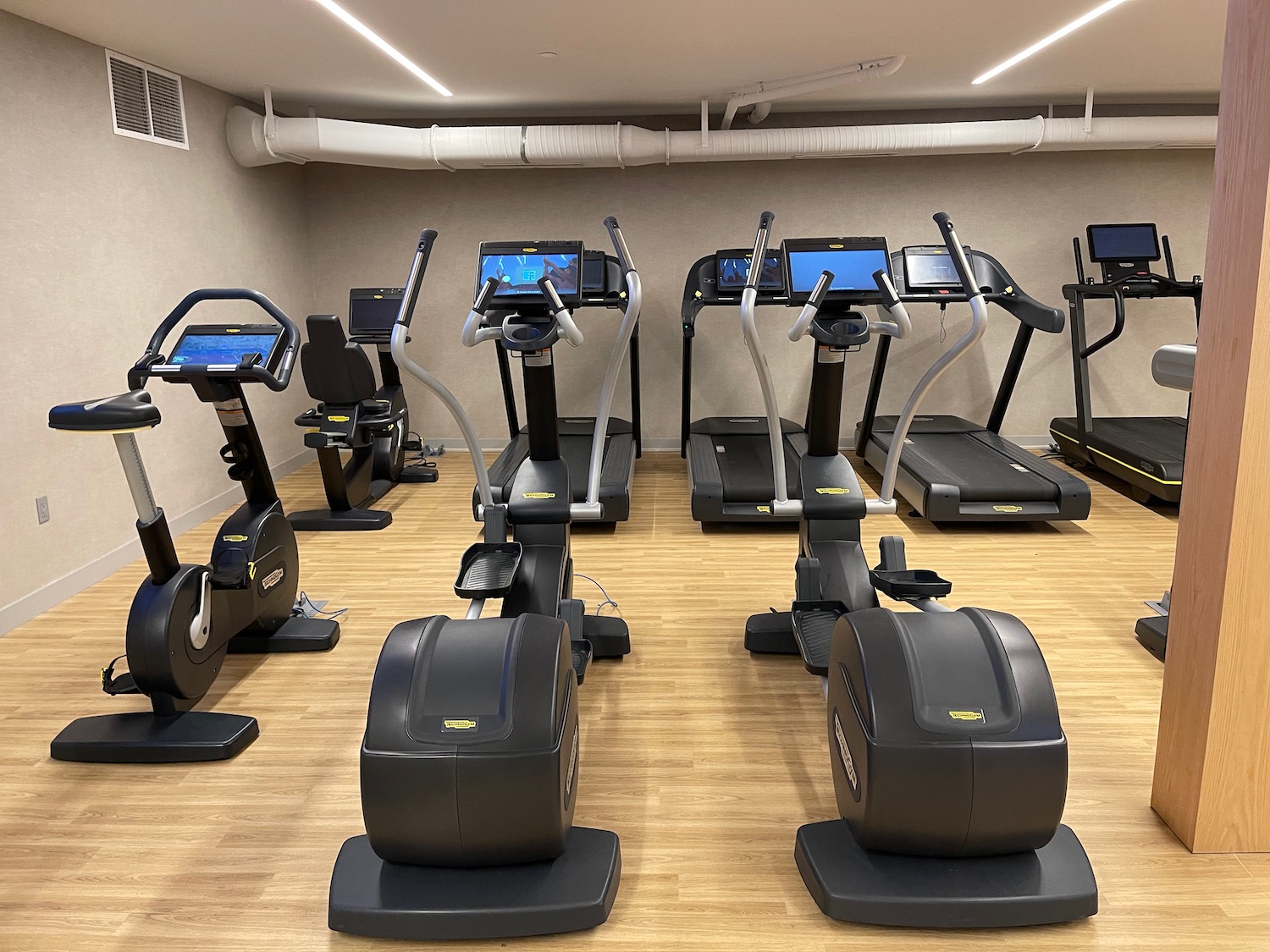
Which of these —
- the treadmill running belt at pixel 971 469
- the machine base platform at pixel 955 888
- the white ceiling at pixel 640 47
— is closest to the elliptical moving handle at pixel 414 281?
the white ceiling at pixel 640 47

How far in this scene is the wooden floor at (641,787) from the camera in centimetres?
188

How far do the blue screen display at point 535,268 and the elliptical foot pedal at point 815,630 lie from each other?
1.47 metres

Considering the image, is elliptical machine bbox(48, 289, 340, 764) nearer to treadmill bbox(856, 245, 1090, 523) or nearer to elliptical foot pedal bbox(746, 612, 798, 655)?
elliptical foot pedal bbox(746, 612, 798, 655)

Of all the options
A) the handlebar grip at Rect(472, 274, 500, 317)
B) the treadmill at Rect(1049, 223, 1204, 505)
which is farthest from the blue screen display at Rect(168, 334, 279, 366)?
the treadmill at Rect(1049, 223, 1204, 505)

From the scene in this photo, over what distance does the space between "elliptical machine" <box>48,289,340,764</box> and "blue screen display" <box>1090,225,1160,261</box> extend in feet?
17.2

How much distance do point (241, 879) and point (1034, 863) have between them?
182 cm

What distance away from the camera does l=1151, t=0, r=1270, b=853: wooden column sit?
71.8 inches

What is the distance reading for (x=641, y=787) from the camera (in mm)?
2412

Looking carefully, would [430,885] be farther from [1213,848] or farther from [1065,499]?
[1065,499]

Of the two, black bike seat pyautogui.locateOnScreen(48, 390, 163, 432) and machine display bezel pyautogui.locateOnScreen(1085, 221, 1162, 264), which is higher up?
machine display bezel pyautogui.locateOnScreen(1085, 221, 1162, 264)

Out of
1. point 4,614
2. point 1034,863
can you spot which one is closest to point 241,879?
point 1034,863

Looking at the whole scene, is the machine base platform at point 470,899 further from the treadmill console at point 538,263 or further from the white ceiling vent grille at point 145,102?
the white ceiling vent grille at point 145,102

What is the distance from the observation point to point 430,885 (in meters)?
1.87

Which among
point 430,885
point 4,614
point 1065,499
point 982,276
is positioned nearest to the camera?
point 430,885
